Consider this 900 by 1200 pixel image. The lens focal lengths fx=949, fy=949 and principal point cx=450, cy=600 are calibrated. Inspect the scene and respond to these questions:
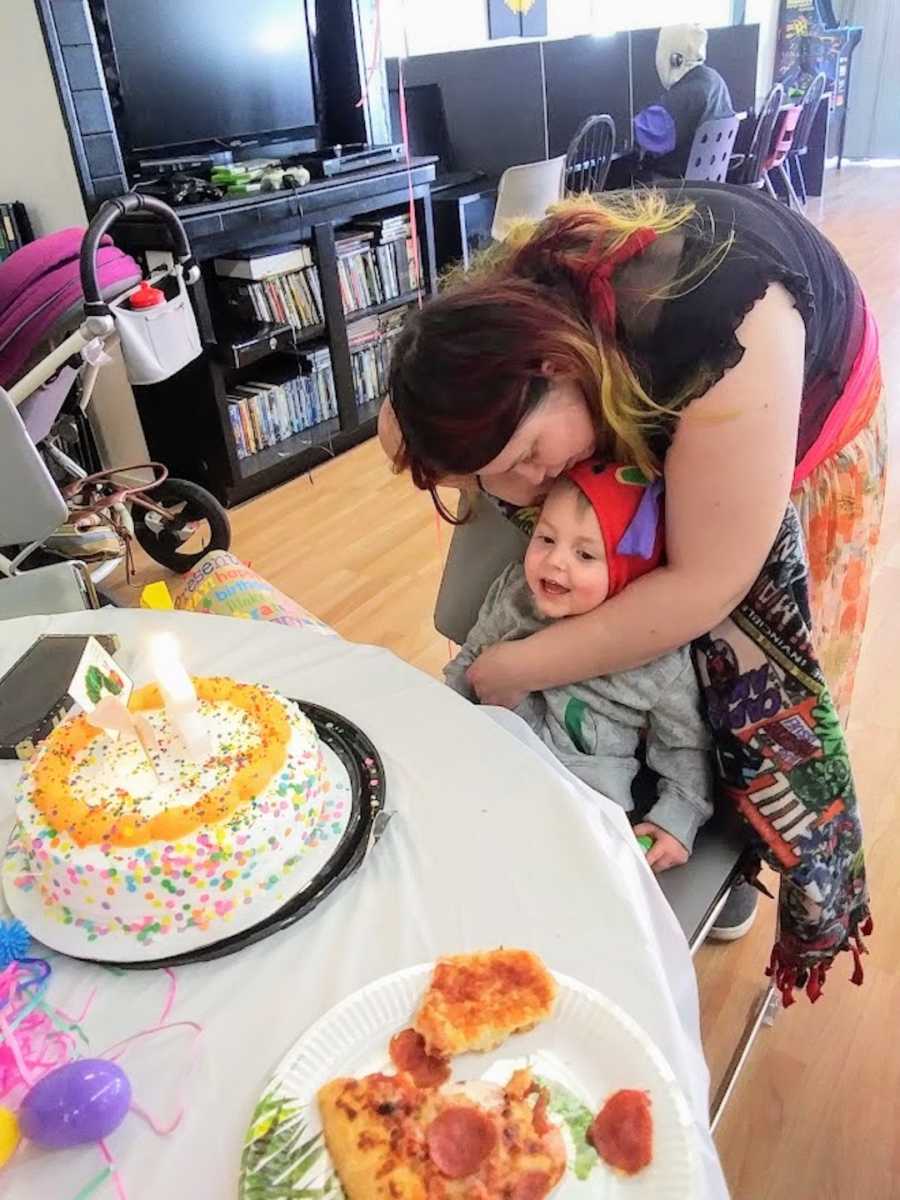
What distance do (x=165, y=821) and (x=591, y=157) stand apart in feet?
14.6

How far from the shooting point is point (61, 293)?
2088 mm

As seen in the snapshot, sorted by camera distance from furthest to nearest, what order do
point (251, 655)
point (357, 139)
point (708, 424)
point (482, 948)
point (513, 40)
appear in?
1. point (513, 40)
2. point (357, 139)
3. point (251, 655)
4. point (708, 424)
5. point (482, 948)

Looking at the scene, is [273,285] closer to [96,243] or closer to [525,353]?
[96,243]

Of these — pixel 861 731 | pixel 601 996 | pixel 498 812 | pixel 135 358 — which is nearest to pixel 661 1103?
pixel 601 996

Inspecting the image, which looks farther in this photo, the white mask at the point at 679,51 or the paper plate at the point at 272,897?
the white mask at the point at 679,51

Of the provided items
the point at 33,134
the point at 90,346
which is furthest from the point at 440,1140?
the point at 33,134

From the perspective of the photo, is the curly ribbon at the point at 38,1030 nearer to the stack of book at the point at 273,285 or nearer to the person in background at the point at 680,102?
the stack of book at the point at 273,285

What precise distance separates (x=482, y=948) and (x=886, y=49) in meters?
9.13

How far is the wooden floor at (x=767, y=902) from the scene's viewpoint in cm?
120

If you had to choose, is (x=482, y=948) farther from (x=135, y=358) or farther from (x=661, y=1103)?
(x=135, y=358)

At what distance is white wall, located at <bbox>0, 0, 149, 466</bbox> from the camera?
2529 mm

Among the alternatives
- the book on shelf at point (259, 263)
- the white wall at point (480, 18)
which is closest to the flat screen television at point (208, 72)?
the book on shelf at point (259, 263)

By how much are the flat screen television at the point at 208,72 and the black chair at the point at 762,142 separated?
111 inches

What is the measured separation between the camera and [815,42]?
726 centimetres
